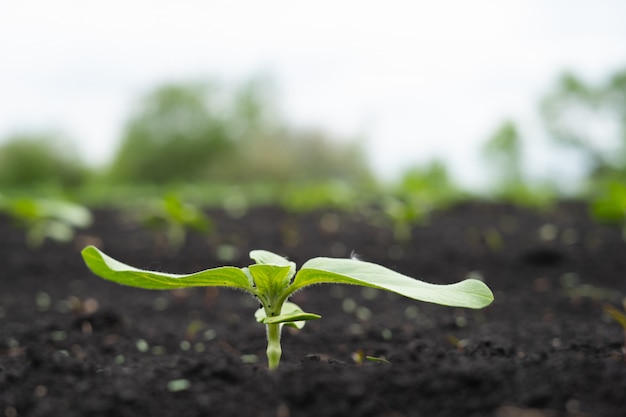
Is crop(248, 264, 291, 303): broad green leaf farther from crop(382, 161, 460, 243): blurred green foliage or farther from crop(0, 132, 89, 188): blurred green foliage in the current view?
crop(0, 132, 89, 188): blurred green foliage

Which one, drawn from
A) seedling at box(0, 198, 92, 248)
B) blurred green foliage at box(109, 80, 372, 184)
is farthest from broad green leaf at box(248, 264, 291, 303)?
blurred green foliage at box(109, 80, 372, 184)

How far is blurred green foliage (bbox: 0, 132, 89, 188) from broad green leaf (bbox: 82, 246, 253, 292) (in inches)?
655

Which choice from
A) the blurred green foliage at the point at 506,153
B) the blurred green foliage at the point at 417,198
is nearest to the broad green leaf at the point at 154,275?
the blurred green foliage at the point at 417,198

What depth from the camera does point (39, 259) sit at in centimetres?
410

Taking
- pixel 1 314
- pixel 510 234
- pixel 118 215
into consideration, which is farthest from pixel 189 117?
pixel 1 314

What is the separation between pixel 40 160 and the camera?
55.9 ft

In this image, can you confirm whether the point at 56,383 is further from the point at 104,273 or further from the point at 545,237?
the point at 545,237

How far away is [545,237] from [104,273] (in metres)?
4.08

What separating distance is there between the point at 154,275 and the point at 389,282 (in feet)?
1.59

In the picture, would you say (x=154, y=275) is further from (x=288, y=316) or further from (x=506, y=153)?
(x=506, y=153)

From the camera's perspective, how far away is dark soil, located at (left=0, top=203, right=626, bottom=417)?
45.7 inches

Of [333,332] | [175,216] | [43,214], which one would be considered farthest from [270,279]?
[43,214]

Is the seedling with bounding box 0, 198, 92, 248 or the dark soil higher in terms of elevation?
the seedling with bounding box 0, 198, 92, 248

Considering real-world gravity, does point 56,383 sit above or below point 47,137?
below
